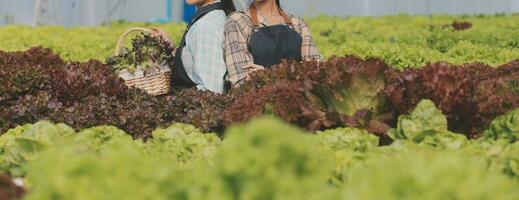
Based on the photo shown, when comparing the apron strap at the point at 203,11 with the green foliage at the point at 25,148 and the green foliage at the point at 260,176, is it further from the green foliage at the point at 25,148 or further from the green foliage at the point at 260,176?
the green foliage at the point at 260,176

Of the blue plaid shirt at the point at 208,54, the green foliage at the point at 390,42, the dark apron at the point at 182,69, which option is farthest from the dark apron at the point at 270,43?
the green foliage at the point at 390,42

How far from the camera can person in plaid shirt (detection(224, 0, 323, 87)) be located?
6598 millimetres

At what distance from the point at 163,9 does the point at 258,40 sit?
915 inches

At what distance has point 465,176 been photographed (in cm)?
225

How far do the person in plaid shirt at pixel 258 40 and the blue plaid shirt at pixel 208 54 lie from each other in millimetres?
67

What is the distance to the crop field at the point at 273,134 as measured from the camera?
2281mm

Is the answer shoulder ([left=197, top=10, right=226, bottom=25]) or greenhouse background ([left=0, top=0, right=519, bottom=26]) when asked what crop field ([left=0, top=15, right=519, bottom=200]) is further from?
greenhouse background ([left=0, top=0, right=519, bottom=26])

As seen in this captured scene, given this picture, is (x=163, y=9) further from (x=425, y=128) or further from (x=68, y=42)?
(x=425, y=128)

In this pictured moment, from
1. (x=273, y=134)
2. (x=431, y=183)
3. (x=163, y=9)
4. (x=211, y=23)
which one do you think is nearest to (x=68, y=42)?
(x=211, y=23)

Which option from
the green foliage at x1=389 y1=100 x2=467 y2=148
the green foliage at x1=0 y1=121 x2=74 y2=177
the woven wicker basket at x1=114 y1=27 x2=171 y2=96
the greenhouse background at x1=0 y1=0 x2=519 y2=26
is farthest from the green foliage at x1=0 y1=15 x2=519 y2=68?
the greenhouse background at x1=0 y1=0 x2=519 y2=26

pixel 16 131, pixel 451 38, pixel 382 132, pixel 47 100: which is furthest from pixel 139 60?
pixel 451 38

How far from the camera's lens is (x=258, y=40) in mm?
6668

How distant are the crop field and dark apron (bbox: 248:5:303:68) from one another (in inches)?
31.2

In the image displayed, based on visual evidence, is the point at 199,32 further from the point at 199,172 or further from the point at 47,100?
the point at 199,172
